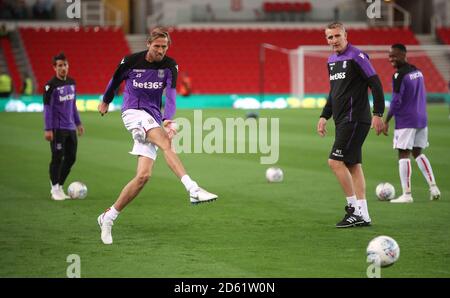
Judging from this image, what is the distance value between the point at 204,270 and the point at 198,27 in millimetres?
47225

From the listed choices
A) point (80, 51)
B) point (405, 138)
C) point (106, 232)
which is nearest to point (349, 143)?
point (405, 138)

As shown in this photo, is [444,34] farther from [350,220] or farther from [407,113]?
[350,220]

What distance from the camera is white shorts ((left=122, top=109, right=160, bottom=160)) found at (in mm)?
9414

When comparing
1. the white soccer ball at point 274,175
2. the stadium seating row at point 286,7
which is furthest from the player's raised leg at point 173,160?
the stadium seating row at point 286,7

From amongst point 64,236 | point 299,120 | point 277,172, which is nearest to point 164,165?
point 277,172

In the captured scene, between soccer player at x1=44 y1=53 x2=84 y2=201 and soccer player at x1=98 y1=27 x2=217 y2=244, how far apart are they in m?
3.81

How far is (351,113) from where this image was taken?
10289mm

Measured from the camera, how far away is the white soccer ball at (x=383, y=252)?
783cm

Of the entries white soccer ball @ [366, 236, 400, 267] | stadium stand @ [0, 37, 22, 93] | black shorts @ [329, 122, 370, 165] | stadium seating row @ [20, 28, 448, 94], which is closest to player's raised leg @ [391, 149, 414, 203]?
black shorts @ [329, 122, 370, 165]

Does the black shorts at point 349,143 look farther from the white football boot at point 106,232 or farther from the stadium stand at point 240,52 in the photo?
the stadium stand at point 240,52

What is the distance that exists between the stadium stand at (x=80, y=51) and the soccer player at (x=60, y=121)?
35.6 metres

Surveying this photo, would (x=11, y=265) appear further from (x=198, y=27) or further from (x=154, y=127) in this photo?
(x=198, y=27)

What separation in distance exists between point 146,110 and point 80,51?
4231cm

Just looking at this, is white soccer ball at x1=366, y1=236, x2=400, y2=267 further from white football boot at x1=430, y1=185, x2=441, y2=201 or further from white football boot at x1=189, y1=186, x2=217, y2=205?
white football boot at x1=430, y1=185, x2=441, y2=201
